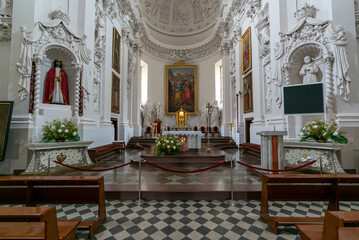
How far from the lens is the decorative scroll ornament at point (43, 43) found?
518 cm

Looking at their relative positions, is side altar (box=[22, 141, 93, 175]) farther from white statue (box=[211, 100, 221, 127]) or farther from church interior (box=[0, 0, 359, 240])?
white statue (box=[211, 100, 221, 127])

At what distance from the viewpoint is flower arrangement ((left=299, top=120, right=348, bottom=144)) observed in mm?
4481

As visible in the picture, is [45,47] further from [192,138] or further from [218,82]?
[218,82]

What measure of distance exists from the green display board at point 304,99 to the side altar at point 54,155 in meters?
6.65

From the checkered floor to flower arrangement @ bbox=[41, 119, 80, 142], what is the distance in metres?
2.66

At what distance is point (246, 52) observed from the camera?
968 cm

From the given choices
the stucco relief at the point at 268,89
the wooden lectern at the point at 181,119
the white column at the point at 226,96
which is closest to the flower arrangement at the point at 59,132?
the stucco relief at the point at 268,89

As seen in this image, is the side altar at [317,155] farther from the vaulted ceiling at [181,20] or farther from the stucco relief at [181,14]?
the stucco relief at [181,14]

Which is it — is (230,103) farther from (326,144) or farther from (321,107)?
(326,144)

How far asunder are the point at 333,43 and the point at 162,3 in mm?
13886

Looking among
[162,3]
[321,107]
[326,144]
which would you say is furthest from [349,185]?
[162,3]

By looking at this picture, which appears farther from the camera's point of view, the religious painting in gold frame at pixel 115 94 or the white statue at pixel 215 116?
the white statue at pixel 215 116

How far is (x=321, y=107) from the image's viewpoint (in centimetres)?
505

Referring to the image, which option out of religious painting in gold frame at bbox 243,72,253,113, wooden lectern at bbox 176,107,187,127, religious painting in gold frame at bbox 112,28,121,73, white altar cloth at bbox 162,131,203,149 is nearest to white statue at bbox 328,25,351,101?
religious painting in gold frame at bbox 243,72,253,113
